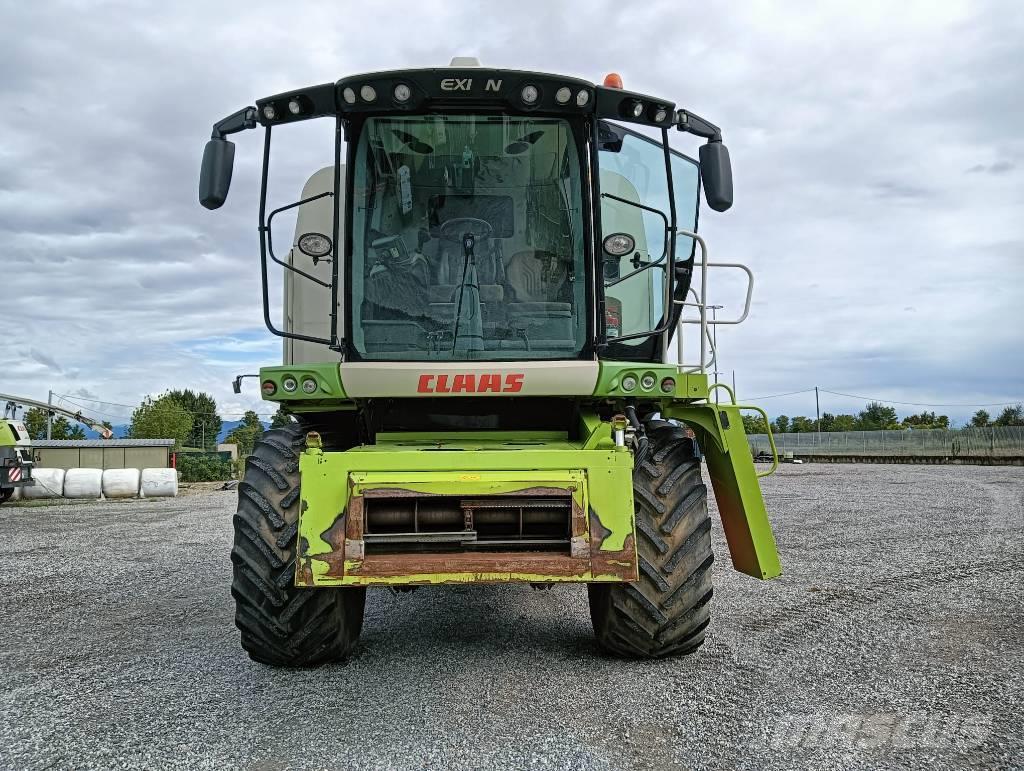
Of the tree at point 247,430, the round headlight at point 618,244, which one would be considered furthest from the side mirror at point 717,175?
the tree at point 247,430

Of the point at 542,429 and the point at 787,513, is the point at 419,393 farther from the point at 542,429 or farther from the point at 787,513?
the point at 787,513

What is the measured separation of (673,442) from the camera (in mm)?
4660

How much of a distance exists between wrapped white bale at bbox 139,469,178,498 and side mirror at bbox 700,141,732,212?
58.3 feet

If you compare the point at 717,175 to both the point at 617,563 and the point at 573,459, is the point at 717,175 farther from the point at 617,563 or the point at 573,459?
the point at 617,563

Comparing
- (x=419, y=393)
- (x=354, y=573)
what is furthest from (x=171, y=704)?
(x=419, y=393)

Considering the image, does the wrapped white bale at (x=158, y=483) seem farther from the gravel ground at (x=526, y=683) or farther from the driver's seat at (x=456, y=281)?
the driver's seat at (x=456, y=281)

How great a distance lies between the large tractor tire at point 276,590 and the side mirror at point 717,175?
8.78 ft

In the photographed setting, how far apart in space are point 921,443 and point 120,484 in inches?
1435

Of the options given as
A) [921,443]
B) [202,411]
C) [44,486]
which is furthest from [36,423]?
[921,443]

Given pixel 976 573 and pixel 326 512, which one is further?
pixel 976 573

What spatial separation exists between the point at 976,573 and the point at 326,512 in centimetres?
624

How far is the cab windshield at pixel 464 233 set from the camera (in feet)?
15.4

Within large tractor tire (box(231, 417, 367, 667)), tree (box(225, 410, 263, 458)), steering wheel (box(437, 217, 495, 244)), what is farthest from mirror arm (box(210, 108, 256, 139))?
tree (box(225, 410, 263, 458))

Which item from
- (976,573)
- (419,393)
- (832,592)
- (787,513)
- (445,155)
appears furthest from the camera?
(787,513)
